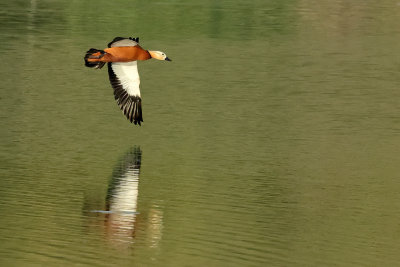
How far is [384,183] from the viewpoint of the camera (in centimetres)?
2147

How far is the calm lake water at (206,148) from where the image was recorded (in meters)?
17.4

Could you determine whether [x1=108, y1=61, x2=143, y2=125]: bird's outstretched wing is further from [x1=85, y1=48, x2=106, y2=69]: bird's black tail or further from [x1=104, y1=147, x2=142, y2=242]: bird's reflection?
[x1=85, y1=48, x2=106, y2=69]: bird's black tail

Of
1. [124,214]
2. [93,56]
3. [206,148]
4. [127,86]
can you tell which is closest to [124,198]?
[124,214]

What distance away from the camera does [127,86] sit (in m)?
23.7

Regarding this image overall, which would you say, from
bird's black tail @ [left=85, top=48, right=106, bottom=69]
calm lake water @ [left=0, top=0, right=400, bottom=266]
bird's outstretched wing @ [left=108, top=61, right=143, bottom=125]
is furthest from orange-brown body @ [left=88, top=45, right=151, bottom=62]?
calm lake water @ [left=0, top=0, right=400, bottom=266]

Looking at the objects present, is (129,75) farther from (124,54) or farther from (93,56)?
(93,56)

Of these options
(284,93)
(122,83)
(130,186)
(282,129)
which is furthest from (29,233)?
(284,93)

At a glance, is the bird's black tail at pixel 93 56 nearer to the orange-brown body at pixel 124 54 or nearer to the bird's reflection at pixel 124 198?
the orange-brown body at pixel 124 54

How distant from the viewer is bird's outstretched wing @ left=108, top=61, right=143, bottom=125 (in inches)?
926

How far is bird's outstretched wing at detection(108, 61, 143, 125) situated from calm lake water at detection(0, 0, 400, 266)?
80 centimetres

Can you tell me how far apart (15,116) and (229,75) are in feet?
24.2

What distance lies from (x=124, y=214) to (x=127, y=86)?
5.16 meters

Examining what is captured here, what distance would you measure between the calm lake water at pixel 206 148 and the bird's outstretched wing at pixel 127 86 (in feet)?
2.62

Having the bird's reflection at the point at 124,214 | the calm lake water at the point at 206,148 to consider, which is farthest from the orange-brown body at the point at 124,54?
the bird's reflection at the point at 124,214
